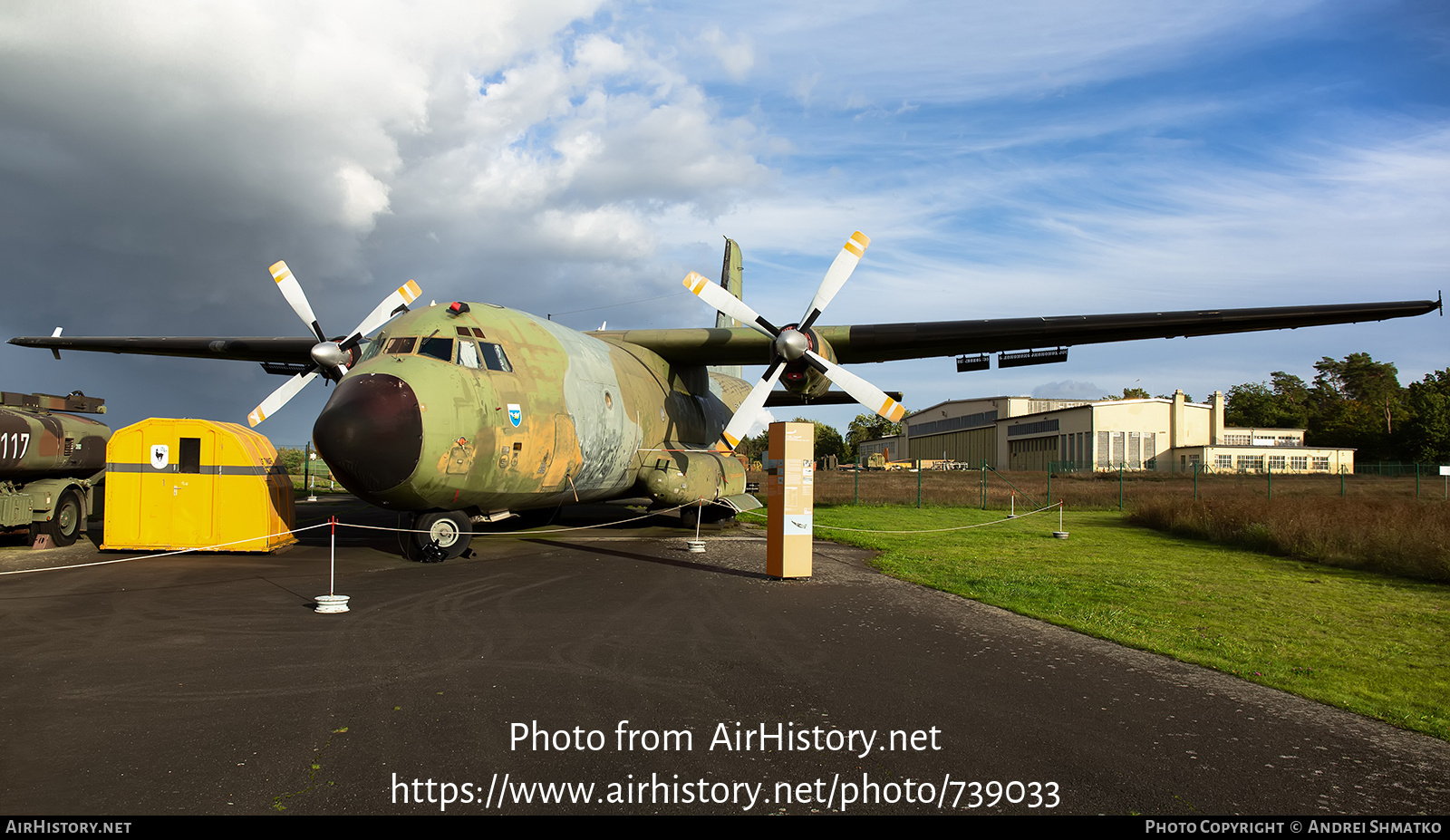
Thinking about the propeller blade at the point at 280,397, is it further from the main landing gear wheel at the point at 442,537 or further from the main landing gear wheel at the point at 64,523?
the main landing gear wheel at the point at 442,537


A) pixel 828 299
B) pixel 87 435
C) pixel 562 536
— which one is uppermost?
pixel 828 299

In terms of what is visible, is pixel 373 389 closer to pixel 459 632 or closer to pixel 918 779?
pixel 459 632

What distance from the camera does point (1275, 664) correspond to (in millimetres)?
6027

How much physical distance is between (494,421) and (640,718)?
691 centimetres

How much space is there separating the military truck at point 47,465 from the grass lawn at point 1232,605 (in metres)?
14.2

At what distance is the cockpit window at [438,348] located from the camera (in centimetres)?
1070

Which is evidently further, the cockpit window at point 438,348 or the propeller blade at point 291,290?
the propeller blade at point 291,290

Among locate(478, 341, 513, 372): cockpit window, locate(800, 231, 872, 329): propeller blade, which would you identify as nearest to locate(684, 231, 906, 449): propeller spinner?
locate(800, 231, 872, 329): propeller blade

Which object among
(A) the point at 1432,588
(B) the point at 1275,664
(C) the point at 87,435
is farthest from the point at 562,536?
(A) the point at 1432,588

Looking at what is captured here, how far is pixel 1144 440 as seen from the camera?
55.0 meters

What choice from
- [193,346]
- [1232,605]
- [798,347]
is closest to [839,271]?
[798,347]

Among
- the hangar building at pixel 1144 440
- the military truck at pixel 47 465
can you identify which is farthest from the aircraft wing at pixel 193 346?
the hangar building at pixel 1144 440

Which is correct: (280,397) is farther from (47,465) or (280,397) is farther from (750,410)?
(750,410)

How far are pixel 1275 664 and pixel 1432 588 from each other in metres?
5.95
